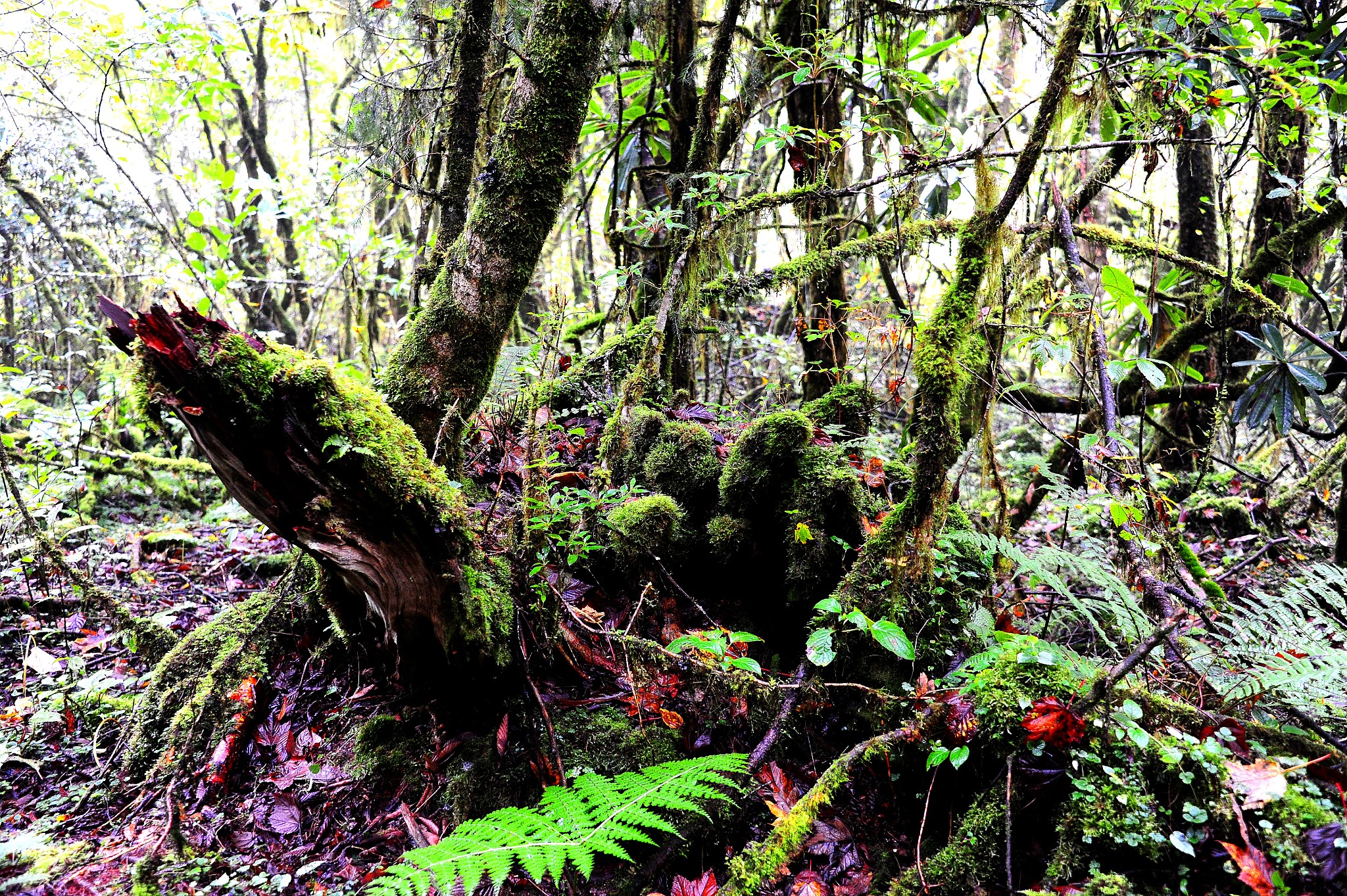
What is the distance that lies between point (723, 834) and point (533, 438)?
167 cm

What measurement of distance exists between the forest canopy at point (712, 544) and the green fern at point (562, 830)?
19 millimetres

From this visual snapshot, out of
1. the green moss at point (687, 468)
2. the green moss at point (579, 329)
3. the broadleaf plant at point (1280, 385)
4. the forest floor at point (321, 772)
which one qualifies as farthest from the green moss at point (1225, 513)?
the green moss at point (579, 329)

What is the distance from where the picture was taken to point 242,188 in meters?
5.72

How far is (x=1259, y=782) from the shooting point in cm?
171

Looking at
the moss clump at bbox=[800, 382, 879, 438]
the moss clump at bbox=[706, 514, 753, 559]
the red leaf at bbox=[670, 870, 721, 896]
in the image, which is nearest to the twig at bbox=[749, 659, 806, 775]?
the red leaf at bbox=[670, 870, 721, 896]

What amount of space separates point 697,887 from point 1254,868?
4.86 ft

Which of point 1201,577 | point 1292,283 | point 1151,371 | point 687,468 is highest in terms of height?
point 1292,283

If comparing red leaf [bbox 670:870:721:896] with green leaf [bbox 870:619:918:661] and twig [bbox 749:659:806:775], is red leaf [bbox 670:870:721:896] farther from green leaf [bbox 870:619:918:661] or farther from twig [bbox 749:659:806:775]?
green leaf [bbox 870:619:918:661]

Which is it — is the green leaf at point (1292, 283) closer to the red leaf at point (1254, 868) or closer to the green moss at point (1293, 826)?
the green moss at point (1293, 826)

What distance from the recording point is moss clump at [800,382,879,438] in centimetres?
401

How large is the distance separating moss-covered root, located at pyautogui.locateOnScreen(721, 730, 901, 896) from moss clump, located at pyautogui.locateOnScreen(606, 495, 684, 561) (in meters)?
1.37

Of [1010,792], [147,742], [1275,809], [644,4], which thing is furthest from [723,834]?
[644,4]

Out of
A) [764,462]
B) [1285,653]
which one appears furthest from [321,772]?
[1285,653]

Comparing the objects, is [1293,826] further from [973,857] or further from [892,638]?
[892,638]
